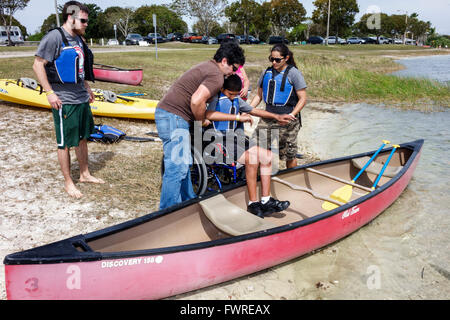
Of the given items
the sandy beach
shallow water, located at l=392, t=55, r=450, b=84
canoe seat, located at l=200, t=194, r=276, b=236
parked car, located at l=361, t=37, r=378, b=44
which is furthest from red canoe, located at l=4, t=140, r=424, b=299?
parked car, located at l=361, t=37, r=378, b=44

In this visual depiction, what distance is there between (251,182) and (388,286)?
1.93 m

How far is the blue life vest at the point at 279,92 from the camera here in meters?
5.59

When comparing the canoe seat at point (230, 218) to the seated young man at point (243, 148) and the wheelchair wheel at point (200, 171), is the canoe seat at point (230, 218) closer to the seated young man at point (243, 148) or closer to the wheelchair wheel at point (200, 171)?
the seated young man at point (243, 148)

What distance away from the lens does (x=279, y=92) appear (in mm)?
5629

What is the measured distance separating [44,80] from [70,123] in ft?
2.15

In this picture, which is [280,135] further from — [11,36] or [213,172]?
[11,36]

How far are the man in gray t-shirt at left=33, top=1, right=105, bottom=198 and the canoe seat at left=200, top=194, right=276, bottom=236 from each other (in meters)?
2.23

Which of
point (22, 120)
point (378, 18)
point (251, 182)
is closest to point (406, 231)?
point (251, 182)

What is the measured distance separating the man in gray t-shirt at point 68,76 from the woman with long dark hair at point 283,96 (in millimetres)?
2666

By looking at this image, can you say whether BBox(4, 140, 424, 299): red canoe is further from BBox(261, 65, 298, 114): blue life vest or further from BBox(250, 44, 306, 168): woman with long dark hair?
BBox(261, 65, 298, 114): blue life vest

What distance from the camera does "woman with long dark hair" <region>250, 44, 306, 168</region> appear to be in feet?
18.1

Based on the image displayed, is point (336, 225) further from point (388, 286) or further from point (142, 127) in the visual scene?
point (142, 127)

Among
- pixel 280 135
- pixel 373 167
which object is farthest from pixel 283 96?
pixel 373 167

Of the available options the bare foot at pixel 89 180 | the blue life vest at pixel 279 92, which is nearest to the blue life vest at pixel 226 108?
the blue life vest at pixel 279 92
